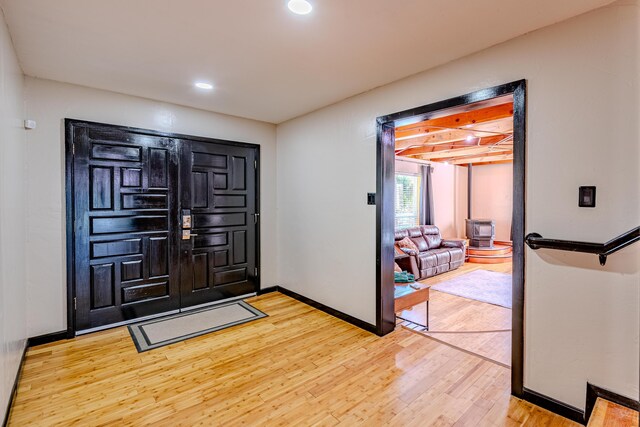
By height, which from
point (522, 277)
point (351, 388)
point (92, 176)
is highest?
point (92, 176)

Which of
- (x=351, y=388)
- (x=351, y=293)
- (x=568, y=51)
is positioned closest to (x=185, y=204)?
(x=351, y=293)

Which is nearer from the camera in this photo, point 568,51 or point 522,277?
point 568,51

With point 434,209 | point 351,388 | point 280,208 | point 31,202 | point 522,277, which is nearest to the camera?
point 522,277

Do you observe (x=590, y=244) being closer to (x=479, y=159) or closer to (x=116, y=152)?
(x=116, y=152)

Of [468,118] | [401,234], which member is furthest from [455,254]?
[468,118]

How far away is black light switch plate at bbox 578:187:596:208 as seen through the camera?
6.10ft

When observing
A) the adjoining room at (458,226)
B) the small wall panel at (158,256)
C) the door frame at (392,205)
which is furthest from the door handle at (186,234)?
the adjoining room at (458,226)

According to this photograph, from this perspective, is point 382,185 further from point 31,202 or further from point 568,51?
point 31,202

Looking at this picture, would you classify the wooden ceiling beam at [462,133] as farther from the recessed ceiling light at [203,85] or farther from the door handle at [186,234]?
the door handle at [186,234]

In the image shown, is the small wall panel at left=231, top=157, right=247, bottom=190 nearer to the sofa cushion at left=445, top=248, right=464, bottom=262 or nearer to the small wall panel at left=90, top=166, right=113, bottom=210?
the small wall panel at left=90, top=166, right=113, bottom=210

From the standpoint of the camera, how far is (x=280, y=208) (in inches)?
183

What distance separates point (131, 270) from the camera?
348cm

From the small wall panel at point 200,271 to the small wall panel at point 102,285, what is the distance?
2.84 ft

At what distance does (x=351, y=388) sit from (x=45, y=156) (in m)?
3.43
